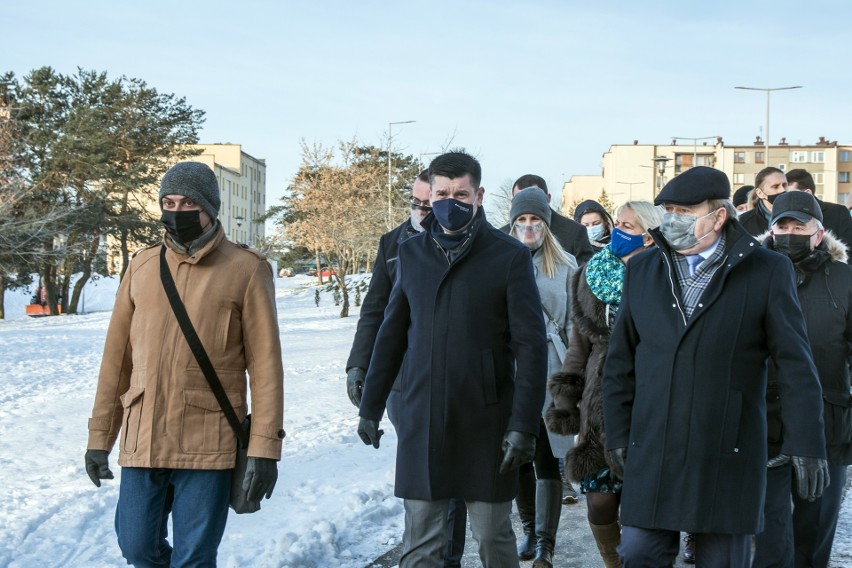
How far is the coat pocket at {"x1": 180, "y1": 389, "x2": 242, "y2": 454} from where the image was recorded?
4.14 metres

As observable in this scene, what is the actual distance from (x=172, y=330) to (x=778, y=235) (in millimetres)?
3164

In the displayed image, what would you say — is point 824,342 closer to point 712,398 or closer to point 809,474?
point 809,474

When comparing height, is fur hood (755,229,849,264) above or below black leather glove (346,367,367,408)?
above

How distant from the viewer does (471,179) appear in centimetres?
A: 465

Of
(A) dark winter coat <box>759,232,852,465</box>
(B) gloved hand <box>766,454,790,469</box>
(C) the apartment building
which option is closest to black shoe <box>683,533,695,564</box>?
(A) dark winter coat <box>759,232,852,465</box>

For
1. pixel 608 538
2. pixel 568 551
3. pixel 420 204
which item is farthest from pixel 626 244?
pixel 568 551

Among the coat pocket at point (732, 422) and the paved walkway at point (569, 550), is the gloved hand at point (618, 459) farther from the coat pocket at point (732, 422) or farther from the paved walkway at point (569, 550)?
the paved walkway at point (569, 550)

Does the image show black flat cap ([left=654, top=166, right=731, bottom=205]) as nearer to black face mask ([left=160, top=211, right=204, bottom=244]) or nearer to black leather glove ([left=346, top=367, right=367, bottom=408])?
black face mask ([left=160, top=211, right=204, bottom=244])

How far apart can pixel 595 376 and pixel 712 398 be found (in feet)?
4.30

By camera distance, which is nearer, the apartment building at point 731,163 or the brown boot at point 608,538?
the brown boot at point 608,538

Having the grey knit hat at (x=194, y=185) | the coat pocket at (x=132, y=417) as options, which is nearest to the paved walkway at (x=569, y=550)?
the coat pocket at (x=132, y=417)

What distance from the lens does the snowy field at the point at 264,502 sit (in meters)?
5.97

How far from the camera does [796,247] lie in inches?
214

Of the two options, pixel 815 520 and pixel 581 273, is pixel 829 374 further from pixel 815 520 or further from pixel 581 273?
pixel 581 273
